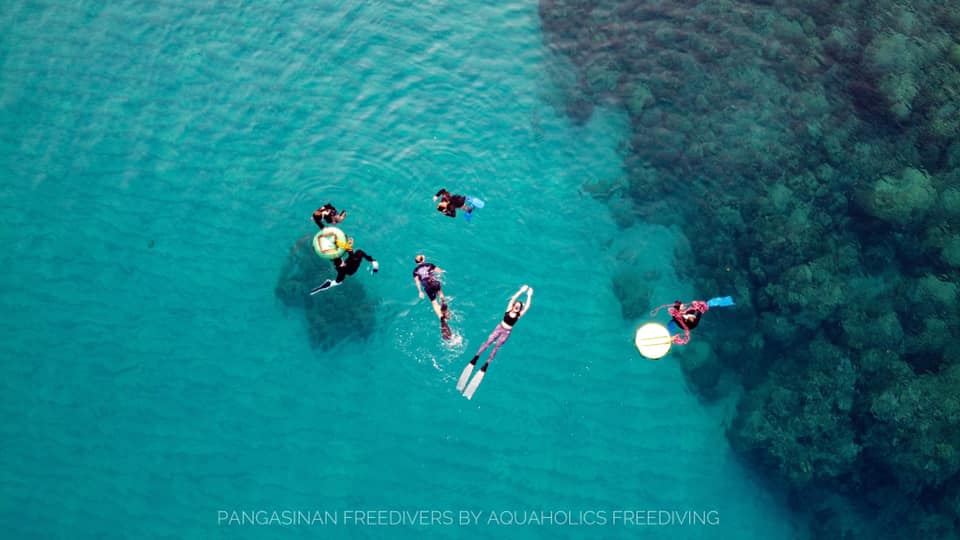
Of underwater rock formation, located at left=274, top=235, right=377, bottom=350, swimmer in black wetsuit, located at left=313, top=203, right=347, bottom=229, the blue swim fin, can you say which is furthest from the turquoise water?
the blue swim fin

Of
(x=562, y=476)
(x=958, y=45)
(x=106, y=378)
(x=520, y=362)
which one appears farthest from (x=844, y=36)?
(x=106, y=378)

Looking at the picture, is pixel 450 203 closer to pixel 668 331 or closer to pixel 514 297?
pixel 514 297

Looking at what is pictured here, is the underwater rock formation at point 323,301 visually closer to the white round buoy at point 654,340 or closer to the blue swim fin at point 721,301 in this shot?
the white round buoy at point 654,340

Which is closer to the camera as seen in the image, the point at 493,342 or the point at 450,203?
the point at 493,342

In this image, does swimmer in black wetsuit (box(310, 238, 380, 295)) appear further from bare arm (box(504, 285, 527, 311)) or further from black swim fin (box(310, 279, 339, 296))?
bare arm (box(504, 285, 527, 311))

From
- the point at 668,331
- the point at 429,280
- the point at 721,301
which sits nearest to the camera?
the point at 721,301

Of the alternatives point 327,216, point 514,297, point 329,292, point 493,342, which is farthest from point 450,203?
point 329,292

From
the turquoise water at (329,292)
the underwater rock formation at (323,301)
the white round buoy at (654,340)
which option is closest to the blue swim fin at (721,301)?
the white round buoy at (654,340)
